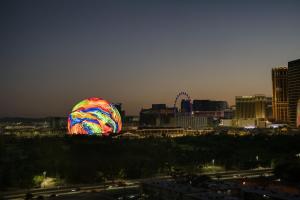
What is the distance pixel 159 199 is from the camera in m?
29.8

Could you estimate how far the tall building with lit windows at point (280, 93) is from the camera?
157875mm

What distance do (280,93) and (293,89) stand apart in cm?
2383

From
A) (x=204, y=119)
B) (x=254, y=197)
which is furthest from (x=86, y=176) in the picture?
(x=204, y=119)

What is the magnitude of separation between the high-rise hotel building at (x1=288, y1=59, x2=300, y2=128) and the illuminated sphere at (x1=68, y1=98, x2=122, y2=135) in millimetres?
81719

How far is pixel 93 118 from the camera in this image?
66312 millimetres

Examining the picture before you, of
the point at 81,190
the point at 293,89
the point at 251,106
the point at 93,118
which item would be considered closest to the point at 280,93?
the point at 293,89

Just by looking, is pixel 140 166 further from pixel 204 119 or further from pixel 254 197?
pixel 204 119

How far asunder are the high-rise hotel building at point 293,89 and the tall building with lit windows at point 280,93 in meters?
19.6

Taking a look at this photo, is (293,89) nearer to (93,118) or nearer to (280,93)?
(280,93)

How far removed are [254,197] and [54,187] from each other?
16.3m

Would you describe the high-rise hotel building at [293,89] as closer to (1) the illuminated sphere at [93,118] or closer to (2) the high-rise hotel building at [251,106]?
(2) the high-rise hotel building at [251,106]

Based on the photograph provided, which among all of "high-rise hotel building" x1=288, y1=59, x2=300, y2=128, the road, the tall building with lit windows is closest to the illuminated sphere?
the road

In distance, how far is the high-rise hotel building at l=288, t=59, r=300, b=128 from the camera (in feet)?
441

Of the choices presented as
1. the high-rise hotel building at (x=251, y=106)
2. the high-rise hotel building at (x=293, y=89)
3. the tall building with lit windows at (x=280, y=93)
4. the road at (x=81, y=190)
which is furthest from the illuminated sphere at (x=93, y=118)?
the high-rise hotel building at (x=251, y=106)
